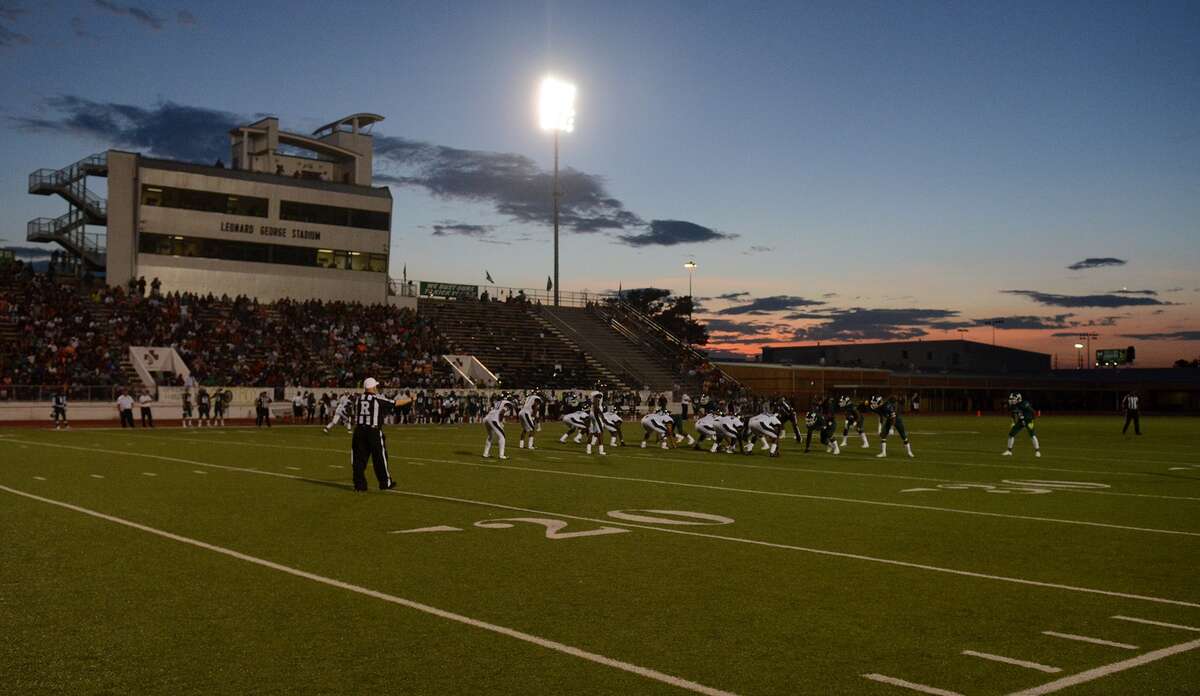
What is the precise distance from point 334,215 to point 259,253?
4925 millimetres

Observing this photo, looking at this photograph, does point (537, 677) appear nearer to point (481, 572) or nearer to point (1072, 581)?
point (481, 572)

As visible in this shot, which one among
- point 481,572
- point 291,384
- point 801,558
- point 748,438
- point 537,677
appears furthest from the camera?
point 291,384

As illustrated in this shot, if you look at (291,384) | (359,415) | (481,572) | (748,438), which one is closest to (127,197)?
(291,384)

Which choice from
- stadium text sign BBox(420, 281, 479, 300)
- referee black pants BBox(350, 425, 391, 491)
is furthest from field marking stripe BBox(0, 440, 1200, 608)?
stadium text sign BBox(420, 281, 479, 300)

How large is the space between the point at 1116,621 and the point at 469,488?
32.8 feet

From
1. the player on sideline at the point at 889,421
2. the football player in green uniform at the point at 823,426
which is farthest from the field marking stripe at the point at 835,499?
the football player in green uniform at the point at 823,426

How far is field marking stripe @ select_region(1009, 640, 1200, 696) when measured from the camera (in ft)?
17.6

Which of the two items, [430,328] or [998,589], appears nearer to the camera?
[998,589]

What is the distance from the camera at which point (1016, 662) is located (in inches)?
231

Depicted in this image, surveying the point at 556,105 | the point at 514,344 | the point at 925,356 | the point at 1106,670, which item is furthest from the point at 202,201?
the point at 925,356

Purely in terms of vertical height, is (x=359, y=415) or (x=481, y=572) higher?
(x=359, y=415)

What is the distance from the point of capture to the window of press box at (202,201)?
51.1m

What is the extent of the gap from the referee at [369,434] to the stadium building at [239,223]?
41123 millimetres

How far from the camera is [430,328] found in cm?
5397
